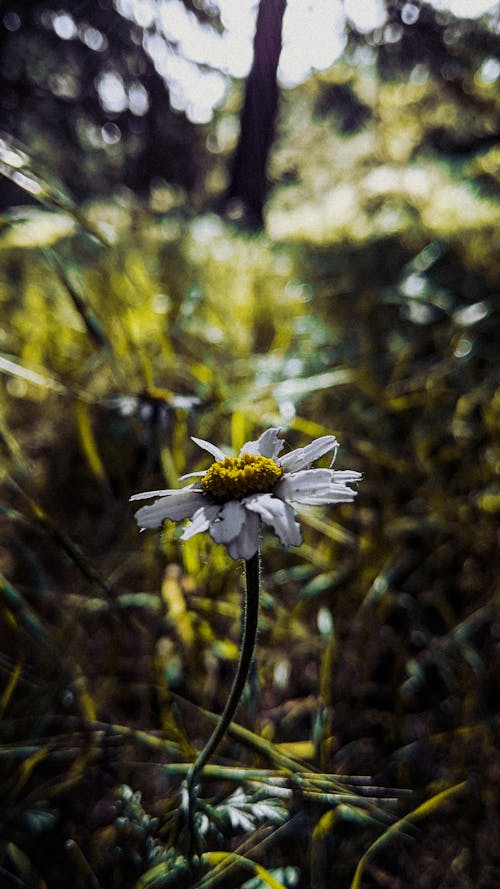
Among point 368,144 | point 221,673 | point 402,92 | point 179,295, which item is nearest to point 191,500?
point 221,673

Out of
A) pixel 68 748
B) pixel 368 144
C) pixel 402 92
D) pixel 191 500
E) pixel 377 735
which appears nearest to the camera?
pixel 191 500

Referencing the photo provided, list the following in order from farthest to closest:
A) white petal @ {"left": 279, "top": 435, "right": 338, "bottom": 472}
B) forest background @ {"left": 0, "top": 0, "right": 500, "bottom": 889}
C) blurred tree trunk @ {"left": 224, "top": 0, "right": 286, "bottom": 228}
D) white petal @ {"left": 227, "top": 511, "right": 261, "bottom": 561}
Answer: blurred tree trunk @ {"left": 224, "top": 0, "right": 286, "bottom": 228} → forest background @ {"left": 0, "top": 0, "right": 500, "bottom": 889} → white petal @ {"left": 279, "top": 435, "right": 338, "bottom": 472} → white petal @ {"left": 227, "top": 511, "right": 261, "bottom": 561}

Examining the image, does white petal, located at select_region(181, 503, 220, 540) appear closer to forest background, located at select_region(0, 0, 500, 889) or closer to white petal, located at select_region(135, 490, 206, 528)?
white petal, located at select_region(135, 490, 206, 528)

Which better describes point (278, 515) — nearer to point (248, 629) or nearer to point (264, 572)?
point (248, 629)

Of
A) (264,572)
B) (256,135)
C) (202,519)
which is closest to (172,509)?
(202,519)

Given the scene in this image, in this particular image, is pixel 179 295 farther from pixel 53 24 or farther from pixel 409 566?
pixel 53 24

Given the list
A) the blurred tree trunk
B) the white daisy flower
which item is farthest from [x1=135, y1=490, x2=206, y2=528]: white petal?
the blurred tree trunk

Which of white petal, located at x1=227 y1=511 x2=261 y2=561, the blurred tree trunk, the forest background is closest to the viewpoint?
white petal, located at x1=227 y1=511 x2=261 y2=561
